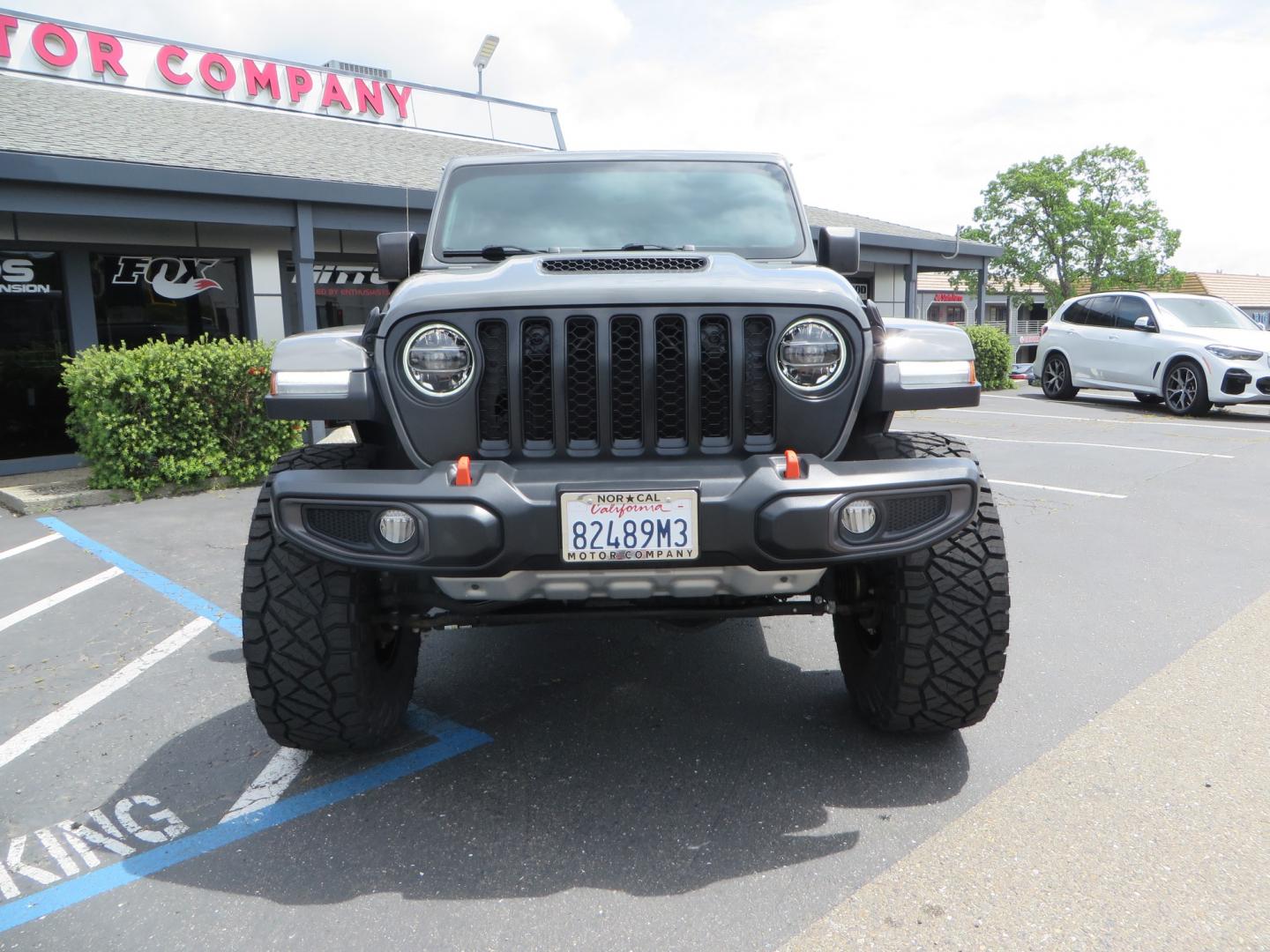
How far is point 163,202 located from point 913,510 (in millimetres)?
9359

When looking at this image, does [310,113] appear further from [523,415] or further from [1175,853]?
[1175,853]

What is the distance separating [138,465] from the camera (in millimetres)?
7656

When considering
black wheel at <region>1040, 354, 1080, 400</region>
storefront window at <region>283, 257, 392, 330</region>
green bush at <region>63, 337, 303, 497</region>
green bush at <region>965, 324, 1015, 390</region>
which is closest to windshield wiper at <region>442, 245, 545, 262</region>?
green bush at <region>63, 337, 303, 497</region>

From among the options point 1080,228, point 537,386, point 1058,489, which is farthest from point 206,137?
point 1080,228

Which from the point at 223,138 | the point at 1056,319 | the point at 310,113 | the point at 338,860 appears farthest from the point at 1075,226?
the point at 338,860

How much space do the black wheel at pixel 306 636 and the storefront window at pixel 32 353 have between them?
8.37 metres

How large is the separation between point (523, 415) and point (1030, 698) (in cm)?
216

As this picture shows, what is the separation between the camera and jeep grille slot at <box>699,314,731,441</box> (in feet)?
8.09

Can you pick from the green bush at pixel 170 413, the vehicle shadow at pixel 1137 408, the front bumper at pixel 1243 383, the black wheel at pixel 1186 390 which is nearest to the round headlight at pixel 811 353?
the green bush at pixel 170 413

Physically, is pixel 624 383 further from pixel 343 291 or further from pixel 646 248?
pixel 343 291

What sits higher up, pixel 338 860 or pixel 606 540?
pixel 606 540

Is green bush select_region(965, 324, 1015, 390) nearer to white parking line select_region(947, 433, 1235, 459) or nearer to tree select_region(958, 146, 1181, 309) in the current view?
white parking line select_region(947, 433, 1235, 459)

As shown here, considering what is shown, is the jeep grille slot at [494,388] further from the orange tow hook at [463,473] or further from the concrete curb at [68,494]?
the concrete curb at [68,494]

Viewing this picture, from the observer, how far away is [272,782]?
2773mm
